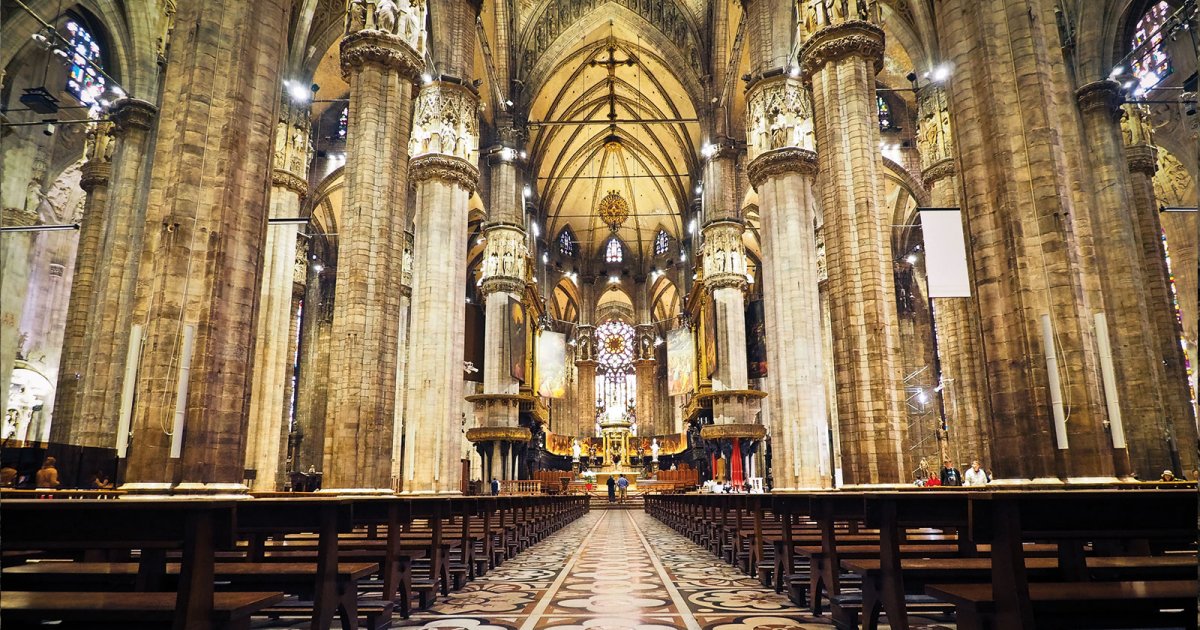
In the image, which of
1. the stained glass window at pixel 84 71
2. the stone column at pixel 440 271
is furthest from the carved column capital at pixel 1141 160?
the stained glass window at pixel 84 71

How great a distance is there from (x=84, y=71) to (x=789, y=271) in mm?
19067

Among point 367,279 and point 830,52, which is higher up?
point 830,52

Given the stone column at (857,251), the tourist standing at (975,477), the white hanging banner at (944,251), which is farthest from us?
the tourist standing at (975,477)

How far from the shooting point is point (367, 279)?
10883 millimetres

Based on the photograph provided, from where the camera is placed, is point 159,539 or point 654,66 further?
point 654,66

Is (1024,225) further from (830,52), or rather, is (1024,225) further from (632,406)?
(632,406)

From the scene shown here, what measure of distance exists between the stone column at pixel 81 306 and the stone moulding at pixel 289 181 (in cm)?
326

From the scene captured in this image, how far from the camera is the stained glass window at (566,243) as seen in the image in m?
43.0

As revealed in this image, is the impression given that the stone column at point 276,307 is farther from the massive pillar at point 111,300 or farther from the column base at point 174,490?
the column base at point 174,490

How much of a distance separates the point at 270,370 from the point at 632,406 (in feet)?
108

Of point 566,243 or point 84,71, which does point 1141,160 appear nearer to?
point 84,71

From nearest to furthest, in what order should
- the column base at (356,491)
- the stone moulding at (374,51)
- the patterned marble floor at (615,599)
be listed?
the patterned marble floor at (615,599) → the column base at (356,491) → the stone moulding at (374,51)

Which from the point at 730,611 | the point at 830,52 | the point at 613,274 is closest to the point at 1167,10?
the point at 830,52

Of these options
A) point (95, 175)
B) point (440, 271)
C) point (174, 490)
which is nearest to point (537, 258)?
point (440, 271)
